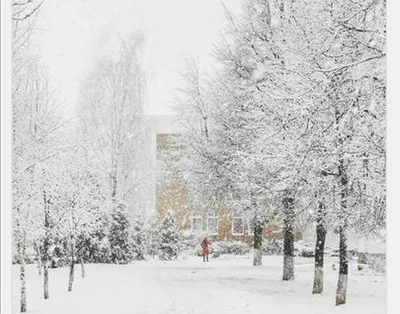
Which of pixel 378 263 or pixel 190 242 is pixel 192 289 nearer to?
pixel 190 242

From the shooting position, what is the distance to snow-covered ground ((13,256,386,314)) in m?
4.34

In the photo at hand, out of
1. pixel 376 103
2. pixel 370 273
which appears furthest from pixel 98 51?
pixel 370 273

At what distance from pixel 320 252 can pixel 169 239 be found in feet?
3.38

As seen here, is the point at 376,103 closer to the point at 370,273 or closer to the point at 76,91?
the point at 370,273

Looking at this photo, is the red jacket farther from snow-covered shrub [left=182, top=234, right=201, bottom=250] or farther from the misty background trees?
the misty background trees

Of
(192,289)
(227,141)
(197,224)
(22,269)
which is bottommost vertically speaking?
(192,289)

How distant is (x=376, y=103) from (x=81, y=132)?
205 cm

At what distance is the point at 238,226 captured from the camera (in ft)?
14.7

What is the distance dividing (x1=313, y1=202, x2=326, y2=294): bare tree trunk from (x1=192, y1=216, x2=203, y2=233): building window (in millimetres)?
807

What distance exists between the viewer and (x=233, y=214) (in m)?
4.56

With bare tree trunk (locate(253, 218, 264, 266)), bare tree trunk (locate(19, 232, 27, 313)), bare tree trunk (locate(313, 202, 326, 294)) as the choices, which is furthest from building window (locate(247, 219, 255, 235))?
bare tree trunk (locate(19, 232, 27, 313))

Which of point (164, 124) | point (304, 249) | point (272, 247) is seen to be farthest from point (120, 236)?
point (304, 249)

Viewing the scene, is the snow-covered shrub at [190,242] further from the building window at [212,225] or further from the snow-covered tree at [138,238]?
the snow-covered tree at [138,238]

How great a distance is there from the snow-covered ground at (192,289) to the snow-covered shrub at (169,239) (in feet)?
0.22
